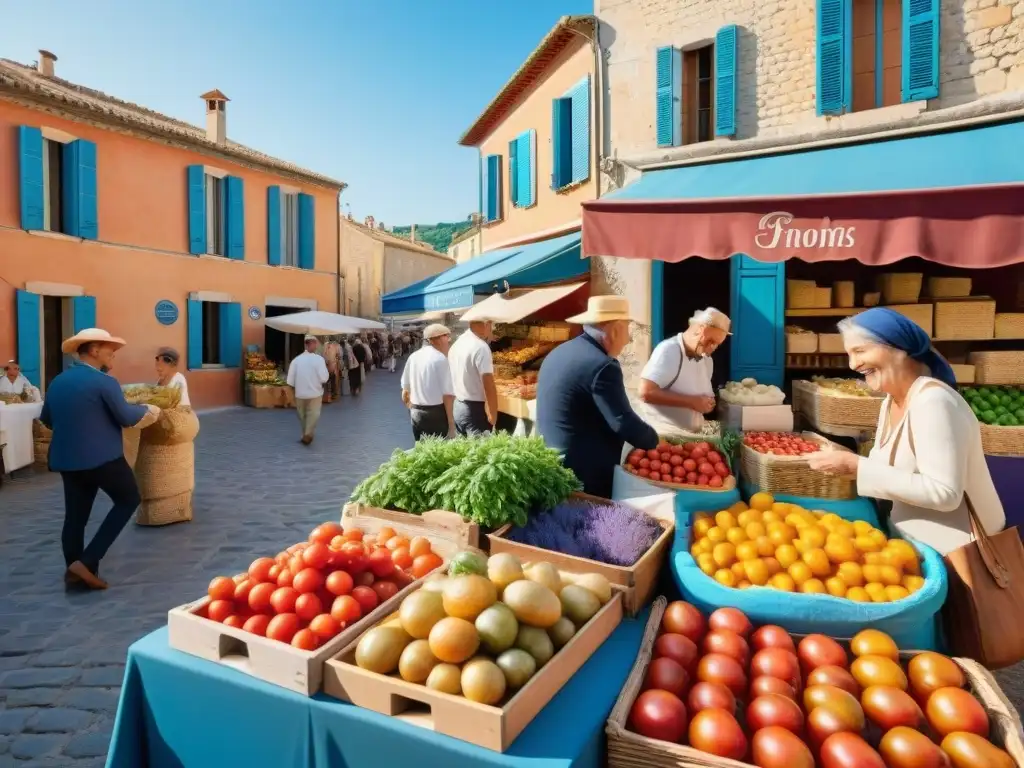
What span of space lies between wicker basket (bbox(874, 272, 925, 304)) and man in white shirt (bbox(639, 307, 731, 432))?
330 centimetres

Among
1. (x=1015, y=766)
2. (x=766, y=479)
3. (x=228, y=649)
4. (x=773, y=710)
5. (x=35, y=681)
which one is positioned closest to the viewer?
(x=1015, y=766)

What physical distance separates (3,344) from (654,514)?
1271cm

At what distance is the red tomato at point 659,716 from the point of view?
1771 mm

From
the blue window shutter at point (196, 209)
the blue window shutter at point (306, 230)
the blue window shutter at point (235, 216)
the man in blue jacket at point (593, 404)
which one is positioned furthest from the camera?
the blue window shutter at point (306, 230)

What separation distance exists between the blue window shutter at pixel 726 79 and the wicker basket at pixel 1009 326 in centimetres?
343

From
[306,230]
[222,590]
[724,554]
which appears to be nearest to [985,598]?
[724,554]

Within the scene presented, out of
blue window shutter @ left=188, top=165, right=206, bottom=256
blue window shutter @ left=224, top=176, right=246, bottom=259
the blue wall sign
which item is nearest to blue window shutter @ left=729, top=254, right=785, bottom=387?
the blue wall sign

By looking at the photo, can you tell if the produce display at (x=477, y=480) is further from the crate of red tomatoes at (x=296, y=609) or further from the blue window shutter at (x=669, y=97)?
the blue window shutter at (x=669, y=97)

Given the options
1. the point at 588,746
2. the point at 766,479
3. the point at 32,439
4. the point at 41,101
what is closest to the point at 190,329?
the point at 41,101

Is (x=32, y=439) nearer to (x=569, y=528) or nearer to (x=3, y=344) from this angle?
(x=3, y=344)

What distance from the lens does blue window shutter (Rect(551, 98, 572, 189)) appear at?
10.6 meters

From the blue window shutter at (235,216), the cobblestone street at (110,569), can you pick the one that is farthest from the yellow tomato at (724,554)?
the blue window shutter at (235,216)

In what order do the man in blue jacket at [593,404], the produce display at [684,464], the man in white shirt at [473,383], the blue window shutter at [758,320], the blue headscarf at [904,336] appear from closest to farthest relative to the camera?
the blue headscarf at [904,336]
the man in blue jacket at [593,404]
the produce display at [684,464]
the man in white shirt at [473,383]
the blue window shutter at [758,320]

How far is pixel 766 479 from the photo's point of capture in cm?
392
